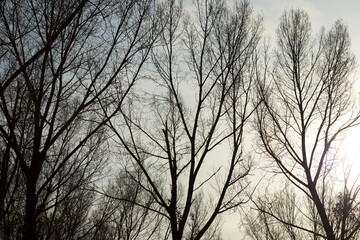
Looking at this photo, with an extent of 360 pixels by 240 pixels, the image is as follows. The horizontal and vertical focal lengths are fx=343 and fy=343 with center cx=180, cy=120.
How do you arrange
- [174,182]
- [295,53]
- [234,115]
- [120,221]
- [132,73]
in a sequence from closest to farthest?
[132,73] → [174,182] → [234,115] → [295,53] → [120,221]

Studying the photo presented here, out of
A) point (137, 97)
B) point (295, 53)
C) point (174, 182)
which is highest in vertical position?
point (295, 53)

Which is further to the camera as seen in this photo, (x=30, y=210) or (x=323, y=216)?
(x=323, y=216)

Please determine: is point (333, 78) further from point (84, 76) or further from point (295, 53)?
point (84, 76)

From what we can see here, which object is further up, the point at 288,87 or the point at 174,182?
the point at 288,87

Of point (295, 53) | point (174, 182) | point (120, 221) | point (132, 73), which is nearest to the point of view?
point (132, 73)

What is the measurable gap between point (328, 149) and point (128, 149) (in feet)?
19.1

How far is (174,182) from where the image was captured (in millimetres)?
7227

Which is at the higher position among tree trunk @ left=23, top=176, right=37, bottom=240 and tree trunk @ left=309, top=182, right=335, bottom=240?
tree trunk @ left=309, top=182, right=335, bottom=240

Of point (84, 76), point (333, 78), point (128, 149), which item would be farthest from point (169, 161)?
point (333, 78)

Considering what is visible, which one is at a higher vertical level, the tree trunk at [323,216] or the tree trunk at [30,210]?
the tree trunk at [323,216]

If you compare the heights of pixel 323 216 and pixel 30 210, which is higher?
pixel 323 216

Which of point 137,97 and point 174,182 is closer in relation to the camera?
point 137,97

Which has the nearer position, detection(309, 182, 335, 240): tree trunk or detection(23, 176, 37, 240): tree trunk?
detection(23, 176, 37, 240): tree trunk

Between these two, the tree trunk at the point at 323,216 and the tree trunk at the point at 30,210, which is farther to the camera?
the tree trunk at the point at 323,216
